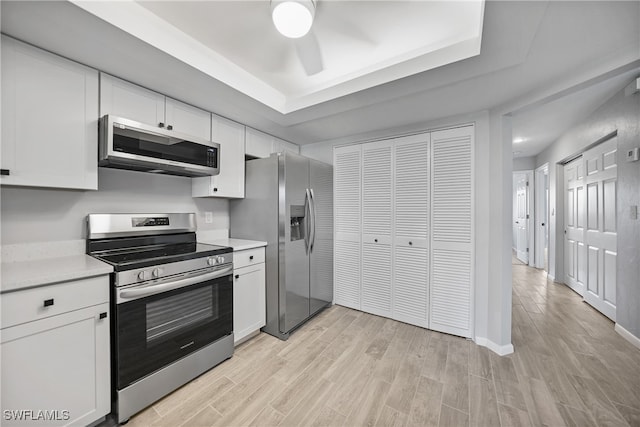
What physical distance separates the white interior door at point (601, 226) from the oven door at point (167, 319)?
4.18m

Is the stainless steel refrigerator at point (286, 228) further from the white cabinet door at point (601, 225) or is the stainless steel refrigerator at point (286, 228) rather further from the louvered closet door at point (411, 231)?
the white cabinet door at point (601, 225)

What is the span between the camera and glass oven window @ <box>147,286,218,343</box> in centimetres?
169

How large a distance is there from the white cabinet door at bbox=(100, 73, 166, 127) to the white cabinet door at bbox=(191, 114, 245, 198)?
1.66 ft

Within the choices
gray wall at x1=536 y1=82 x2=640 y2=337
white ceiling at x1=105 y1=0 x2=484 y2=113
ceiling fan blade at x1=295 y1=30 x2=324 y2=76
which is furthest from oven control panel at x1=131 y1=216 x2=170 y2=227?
gray wall at x1=536 y1=82 x2=640 y2=337

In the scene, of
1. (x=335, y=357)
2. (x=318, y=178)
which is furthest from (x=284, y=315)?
(x=318, y=178)

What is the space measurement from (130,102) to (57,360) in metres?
1.72

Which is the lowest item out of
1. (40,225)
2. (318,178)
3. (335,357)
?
(335,357)

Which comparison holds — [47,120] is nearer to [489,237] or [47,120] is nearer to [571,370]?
[489,237]

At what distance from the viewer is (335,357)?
89.2 inches

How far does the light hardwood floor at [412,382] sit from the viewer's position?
1601 millimetres

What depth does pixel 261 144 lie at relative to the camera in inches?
120

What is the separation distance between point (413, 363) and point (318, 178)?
6.94 feet

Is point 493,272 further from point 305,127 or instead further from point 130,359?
point 130,359

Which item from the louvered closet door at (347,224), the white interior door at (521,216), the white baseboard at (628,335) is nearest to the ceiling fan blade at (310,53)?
the louvered closet door at (347,224)
